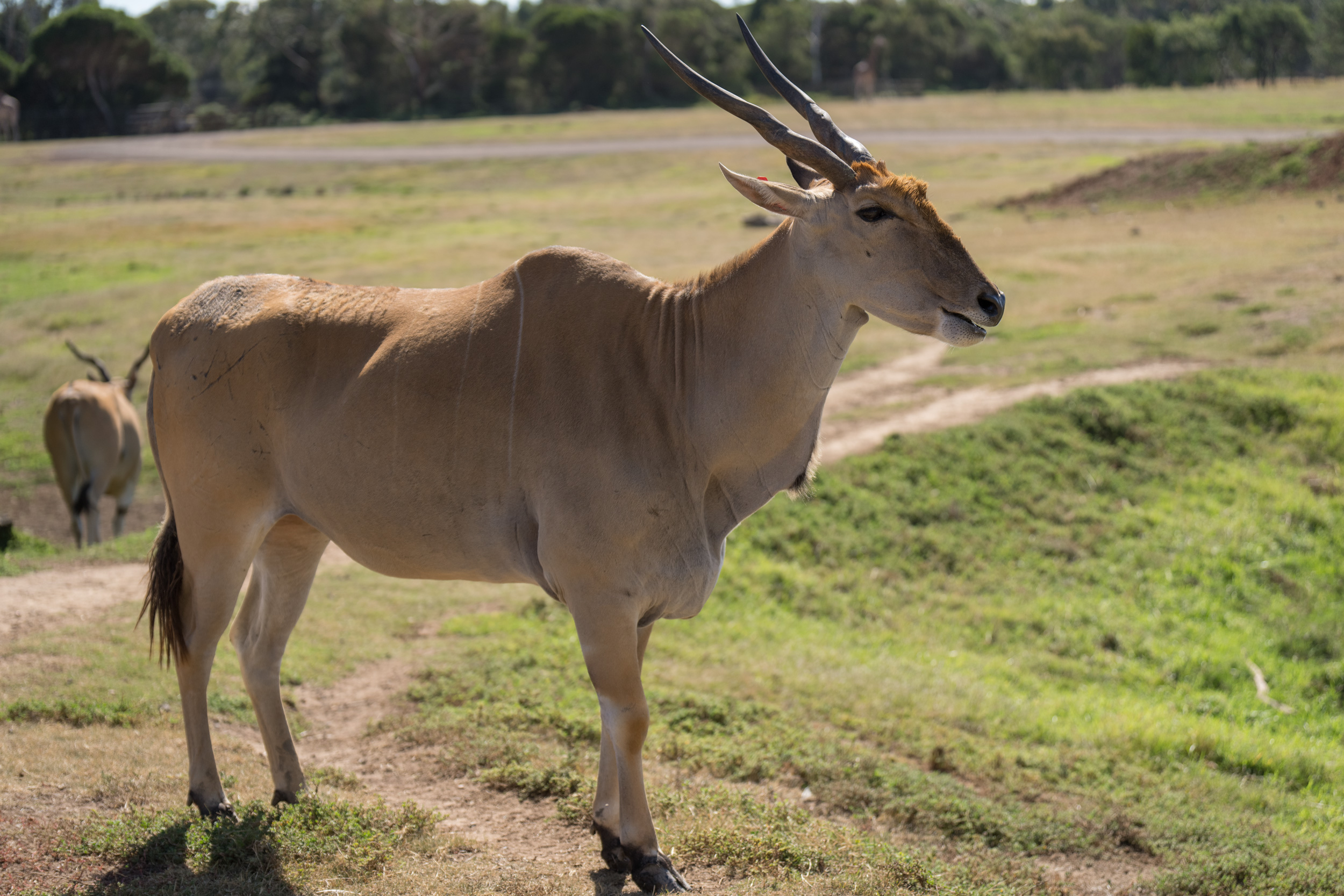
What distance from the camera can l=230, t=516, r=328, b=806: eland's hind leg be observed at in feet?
17.9

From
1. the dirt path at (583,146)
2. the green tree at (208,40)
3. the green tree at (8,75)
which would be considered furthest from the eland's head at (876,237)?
the green tree at (208,40)

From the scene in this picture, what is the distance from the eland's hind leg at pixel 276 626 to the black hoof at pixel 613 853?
4.96ft

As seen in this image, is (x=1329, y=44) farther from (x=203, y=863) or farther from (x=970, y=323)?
(x=203, y=863)

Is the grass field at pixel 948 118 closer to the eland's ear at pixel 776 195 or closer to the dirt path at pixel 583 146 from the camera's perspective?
the dirt path at pixel 583 146

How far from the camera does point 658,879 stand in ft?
15.5

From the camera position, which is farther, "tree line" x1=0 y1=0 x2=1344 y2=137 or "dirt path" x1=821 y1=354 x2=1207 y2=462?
"tree line" x1=0 y1=0 x2=1344 y2=137

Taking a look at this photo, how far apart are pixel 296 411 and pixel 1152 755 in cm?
566

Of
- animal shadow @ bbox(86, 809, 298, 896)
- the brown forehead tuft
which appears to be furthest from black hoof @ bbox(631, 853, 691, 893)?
the brown forehead tuft

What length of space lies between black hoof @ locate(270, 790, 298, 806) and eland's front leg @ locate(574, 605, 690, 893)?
1564 mm

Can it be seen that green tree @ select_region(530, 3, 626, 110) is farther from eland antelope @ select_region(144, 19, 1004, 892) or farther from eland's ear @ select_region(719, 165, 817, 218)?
eland's ear @ select_region(719, 165, 817, 218)

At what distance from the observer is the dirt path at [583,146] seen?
3750 centimetres

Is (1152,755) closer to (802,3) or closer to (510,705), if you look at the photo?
(510,705)

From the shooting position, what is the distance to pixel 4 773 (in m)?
5.37

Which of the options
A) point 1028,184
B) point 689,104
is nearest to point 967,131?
point 1028,184
